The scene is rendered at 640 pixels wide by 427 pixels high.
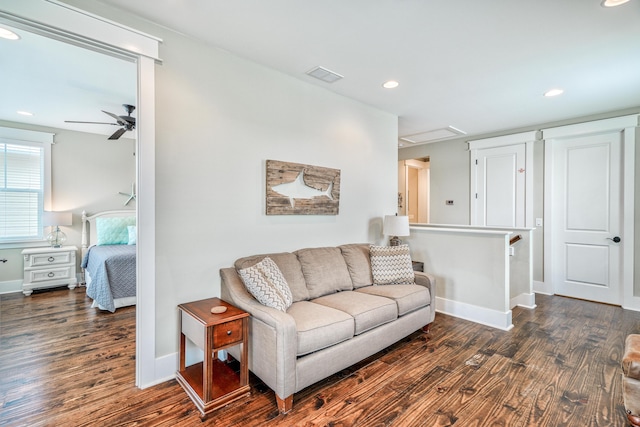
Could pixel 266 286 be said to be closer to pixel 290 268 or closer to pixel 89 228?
pixel 290 268

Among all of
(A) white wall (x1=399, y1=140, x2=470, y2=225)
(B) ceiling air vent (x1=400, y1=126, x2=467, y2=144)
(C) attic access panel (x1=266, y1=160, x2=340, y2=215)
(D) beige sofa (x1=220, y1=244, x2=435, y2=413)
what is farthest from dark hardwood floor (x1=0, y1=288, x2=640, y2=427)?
(B) ceiling air vent (x1=400, y1=126, x2=467, y2=144)

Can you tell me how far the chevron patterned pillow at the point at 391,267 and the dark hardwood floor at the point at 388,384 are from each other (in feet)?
1.96

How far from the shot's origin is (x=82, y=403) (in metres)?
1.96

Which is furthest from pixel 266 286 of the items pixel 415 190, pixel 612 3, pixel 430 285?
pixel 415 190

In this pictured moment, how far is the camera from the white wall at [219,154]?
7.38ft

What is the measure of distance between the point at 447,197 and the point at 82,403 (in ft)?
18.8

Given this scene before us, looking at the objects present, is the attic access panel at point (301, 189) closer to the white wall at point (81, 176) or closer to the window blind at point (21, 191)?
the white wall at point (81, 176)

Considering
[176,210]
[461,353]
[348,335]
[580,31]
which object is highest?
[580,31]

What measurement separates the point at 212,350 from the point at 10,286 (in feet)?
16.1

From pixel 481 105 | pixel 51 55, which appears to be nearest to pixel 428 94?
pixel 481 105

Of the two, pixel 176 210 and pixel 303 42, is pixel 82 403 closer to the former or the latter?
pixel 176 210

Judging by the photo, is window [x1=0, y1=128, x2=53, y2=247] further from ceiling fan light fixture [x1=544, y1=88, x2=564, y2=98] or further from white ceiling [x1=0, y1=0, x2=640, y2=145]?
ceiling fan light fixture [x1=544, y1=88, x2=564, y2=98]

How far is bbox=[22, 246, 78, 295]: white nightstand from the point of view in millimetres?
4492

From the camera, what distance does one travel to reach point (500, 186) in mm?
5086
